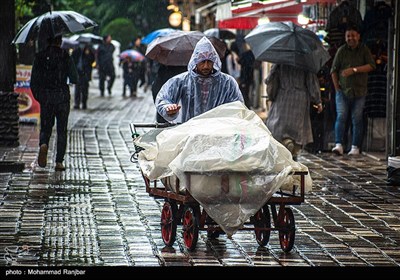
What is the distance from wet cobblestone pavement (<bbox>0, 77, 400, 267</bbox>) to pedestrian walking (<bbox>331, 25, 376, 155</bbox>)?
0.60 metres

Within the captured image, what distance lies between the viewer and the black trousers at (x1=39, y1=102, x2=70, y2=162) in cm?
1565

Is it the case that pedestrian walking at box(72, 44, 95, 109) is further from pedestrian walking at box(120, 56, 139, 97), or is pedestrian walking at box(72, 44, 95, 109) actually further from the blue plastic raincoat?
the blue plastic raincoat

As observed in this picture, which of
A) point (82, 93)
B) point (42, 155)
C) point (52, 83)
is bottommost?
point (82, 93)

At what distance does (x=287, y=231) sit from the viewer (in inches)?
378

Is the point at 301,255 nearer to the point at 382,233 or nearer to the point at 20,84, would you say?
the point at 382,233

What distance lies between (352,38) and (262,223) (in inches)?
339

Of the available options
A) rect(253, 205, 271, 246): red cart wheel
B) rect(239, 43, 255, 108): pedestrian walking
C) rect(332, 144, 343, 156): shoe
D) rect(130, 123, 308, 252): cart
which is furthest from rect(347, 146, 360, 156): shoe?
rect(239, 43, 255, 108): pedestrian walking

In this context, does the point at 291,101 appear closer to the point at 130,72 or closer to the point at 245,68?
the point at 245,68

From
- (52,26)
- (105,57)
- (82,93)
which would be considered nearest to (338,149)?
(52,26)

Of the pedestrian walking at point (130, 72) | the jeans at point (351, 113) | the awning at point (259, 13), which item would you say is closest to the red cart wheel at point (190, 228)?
the jeans at point (351, 113)

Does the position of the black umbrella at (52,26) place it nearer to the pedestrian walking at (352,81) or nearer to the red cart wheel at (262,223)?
the pedestrian walking at (352,81)

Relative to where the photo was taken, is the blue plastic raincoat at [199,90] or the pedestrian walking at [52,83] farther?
the pedestrian walking at [52,83]

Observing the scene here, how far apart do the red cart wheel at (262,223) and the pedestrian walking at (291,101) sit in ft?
20.3

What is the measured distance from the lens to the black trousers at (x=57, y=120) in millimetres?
15648
